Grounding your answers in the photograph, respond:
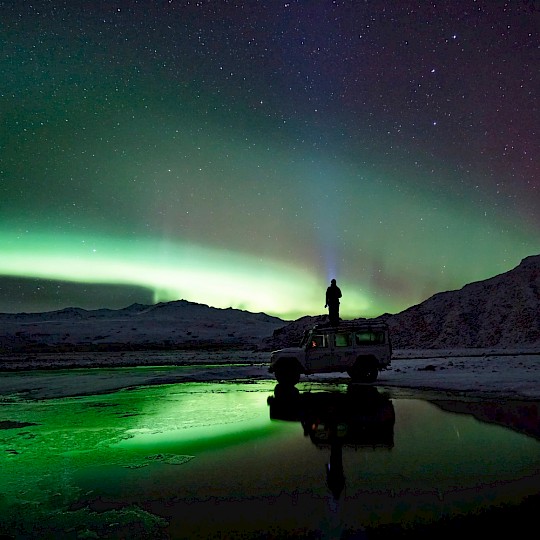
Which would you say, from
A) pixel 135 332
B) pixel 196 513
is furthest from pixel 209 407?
pixel 135 332

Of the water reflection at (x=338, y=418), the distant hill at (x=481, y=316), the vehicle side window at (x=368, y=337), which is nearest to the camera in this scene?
the water reflection at (x=338, y=418)

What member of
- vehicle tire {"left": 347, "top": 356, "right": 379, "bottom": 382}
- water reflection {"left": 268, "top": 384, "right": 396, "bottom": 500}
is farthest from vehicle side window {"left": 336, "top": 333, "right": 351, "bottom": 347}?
water reflection {"left": 268, "top": 384, "right": 396, "bottom": 500}

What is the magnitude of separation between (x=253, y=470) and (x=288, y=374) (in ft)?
40.2

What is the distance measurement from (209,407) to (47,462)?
21.1ft

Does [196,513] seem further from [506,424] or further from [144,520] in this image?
[506,424]

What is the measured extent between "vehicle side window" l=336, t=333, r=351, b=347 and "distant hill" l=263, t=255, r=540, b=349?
3913 cm

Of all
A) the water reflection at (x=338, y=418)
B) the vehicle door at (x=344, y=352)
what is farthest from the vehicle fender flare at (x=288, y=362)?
the water reflection at (x=338, y=418)

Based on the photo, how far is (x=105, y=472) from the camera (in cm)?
700

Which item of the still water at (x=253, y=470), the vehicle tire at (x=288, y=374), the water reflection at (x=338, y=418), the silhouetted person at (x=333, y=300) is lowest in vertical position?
the still water at (x=253, y=470)

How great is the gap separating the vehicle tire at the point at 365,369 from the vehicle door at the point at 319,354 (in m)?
1.03

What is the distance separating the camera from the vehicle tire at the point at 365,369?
1867 centimetres

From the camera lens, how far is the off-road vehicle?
1866cm

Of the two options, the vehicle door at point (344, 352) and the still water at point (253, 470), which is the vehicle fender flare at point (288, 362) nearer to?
the vehicle door at point (344, 352)

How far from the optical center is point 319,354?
737 inches
